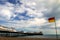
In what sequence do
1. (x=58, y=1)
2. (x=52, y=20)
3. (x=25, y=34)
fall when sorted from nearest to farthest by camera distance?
(x=52, y=20)
(x=58, y=1)
(x=25, y=34)

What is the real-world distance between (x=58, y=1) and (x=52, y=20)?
7.57 feet

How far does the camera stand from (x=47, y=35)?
12.2m

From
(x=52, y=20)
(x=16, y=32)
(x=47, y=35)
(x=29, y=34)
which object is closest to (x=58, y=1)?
(x=52, y=20)

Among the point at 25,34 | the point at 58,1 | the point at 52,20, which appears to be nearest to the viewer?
the point at 52,20

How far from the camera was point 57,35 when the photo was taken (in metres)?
11.8

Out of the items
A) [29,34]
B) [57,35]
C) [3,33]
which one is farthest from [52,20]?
[3,33]

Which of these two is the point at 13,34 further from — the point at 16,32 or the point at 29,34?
the point at 29,34

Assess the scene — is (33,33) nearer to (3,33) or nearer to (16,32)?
(16,32)

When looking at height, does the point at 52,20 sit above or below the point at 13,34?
above

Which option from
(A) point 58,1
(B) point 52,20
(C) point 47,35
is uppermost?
(A) point 58,1

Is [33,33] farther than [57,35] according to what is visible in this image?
Yes

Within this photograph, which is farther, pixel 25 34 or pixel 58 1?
pixel 25 34

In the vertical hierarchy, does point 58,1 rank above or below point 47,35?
above

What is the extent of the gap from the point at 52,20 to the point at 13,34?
17.3 feet
